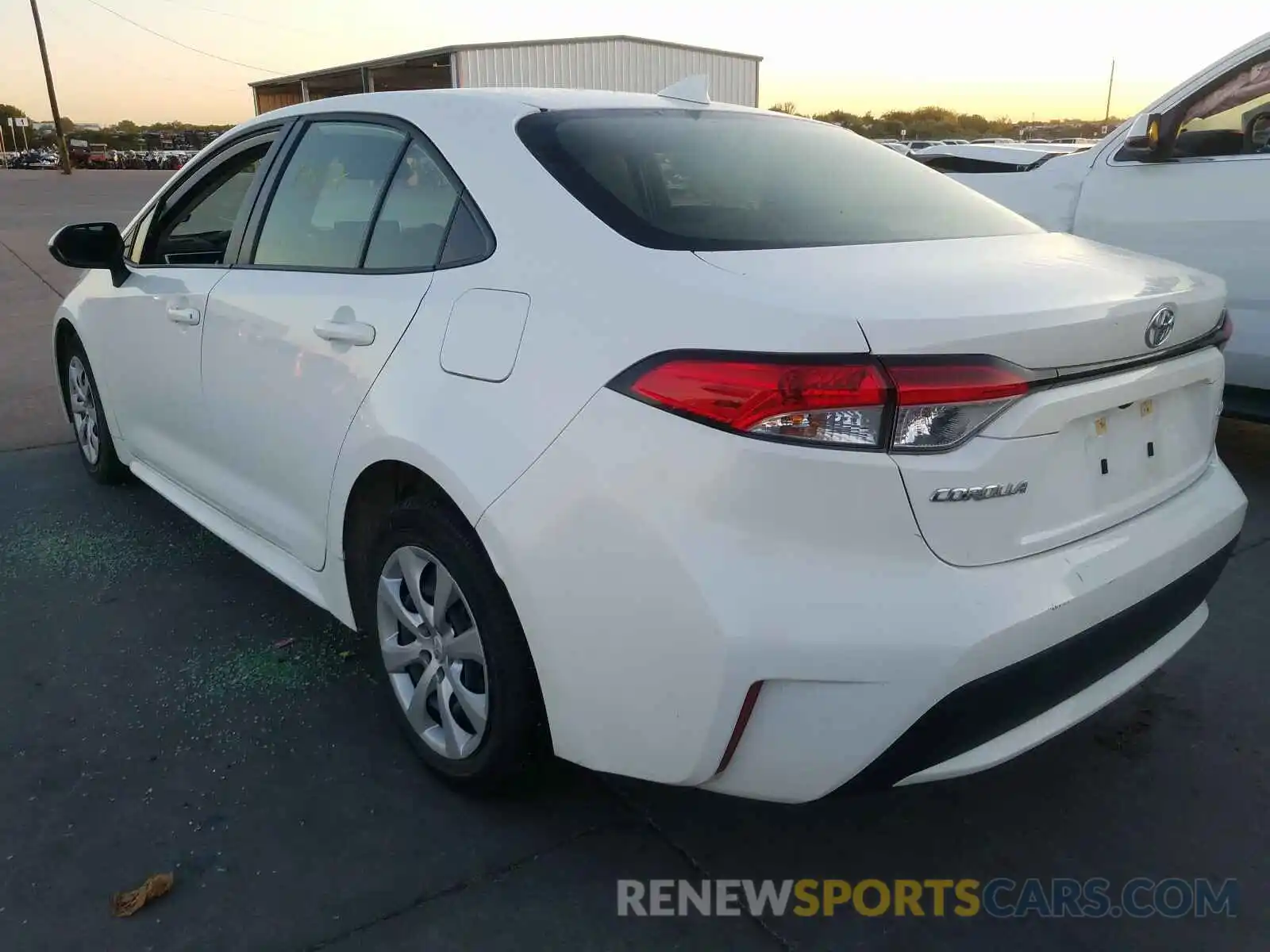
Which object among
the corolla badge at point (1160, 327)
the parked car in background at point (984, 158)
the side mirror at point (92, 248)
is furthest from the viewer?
the parked car in background at point (984, 158)

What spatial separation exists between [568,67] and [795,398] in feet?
127

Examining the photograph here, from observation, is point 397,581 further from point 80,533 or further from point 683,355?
point 80,533

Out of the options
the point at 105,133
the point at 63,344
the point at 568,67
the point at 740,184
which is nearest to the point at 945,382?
the point at 740,184

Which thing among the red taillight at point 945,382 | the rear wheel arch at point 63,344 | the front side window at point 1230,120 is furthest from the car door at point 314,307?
the front side window at point 1230,120

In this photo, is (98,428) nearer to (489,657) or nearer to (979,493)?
(489,657)

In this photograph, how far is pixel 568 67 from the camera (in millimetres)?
37531

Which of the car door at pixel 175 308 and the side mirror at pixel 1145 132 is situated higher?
the side mirror at pixel 1145 132

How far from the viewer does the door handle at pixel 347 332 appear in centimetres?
244

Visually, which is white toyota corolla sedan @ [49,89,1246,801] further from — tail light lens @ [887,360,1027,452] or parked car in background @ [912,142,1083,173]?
parked car in background @ [912,142,1083,173]

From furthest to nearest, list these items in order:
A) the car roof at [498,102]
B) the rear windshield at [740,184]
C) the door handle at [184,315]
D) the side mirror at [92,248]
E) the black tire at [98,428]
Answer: the black tire at [98,428]
the side mirror at [92,248]
the door handle at [184,315]
the car roof at [498,102]
the rear windshield at [740,184]

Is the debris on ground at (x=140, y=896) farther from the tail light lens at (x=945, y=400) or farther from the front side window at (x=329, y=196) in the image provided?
the tail light lens at (x=945, y=400)

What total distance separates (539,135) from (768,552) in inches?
48.5

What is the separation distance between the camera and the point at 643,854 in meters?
2.32

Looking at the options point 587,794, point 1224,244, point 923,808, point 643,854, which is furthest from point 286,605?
point 1224,244
